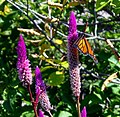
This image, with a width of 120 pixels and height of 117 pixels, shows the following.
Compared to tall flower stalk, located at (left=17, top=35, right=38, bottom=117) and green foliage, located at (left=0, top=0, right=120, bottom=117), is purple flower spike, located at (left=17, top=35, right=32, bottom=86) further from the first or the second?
green foliage, located at (left=0, top=0, right=120, bottom=117)

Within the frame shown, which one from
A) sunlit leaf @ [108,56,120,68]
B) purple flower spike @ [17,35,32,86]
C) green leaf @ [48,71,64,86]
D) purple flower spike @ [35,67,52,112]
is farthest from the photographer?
sunlit leaf @ [108,56,120,68]

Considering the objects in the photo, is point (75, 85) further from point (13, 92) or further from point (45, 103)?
point (13, 92)

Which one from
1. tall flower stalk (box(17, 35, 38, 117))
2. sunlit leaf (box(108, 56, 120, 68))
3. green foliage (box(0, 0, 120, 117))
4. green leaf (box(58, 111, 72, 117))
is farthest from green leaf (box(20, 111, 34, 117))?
tall flower stalk (box(17, 35, 38, 117))

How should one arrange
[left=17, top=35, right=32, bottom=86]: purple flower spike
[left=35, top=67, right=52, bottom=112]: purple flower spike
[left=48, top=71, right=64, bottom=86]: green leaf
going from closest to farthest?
[left=17, top=35, right=32, bottom=86]: purple flower spike → [left=35, top=67, right=52, bottom=112]: purple flower spike → [left=48, top=71, right=64, bottom=86]: green leaf

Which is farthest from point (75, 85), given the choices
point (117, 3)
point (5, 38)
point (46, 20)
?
point (5, 38)

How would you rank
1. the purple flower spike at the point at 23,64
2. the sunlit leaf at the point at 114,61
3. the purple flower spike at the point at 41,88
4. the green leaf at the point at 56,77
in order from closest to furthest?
the purple flower spike at the point at 23,64, the purple flower spike at the point at 41,88, the green leaf at the point at 56,77, the sunlit leaf at the point at 114,61

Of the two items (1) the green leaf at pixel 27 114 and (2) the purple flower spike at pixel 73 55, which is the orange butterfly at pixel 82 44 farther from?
(1) the green leaf at pixel 27 114

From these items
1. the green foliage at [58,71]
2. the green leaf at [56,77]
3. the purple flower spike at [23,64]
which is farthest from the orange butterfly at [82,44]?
the green leaf at [56,77]

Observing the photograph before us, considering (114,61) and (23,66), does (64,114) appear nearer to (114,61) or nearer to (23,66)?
(114,61)

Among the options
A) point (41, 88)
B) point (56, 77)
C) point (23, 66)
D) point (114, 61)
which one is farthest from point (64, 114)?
point (23, 66)

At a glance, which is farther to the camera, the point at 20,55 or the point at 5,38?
the point at 5,38

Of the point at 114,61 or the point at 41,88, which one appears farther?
the point at 114,61
